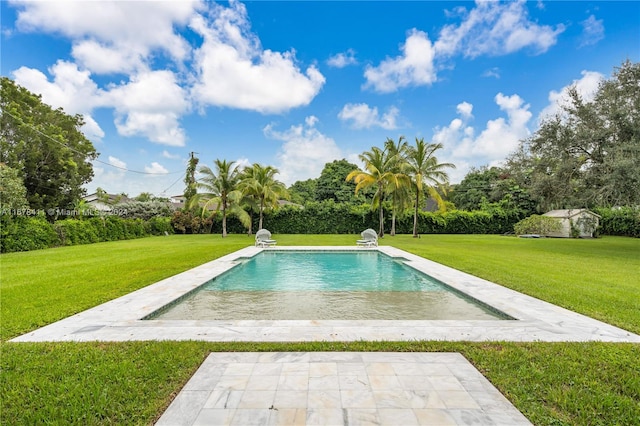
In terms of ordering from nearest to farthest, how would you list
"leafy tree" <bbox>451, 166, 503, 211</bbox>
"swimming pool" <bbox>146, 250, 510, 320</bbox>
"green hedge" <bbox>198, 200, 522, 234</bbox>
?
"swimming pool" <bbox>146, 250, 510, 320</bbox>, "green hedge" <bbox>198, 200, 522, 234</bbox>, "leafy tree" <bbox>451, 166, 503, 211</bbox>

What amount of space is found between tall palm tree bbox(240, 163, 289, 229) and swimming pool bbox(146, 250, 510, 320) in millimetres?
12228

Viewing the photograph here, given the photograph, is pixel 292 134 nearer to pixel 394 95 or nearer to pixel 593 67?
pixel 394 95

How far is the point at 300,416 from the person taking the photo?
2.38 metres

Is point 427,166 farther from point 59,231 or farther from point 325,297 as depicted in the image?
point 59,231

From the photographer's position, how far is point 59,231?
17.0 m

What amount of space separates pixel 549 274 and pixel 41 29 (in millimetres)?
21246

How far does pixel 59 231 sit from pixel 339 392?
20.1m

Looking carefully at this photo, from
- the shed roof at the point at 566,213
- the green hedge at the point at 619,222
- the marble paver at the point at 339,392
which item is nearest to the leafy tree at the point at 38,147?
the marble paver at the point at 339,392

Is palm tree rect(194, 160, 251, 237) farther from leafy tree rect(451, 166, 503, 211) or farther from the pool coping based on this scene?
leafy tree rect(451, 166, 503, 211)

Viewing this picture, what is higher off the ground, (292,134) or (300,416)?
(292,134)

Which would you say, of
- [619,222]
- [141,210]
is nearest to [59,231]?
[141,210]

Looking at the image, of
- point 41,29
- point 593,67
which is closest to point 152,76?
point 41,29

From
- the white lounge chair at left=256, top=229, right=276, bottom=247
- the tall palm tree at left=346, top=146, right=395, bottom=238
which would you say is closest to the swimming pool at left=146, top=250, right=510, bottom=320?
the white lounge chair at left=256, top=229, right=276, bottom=247

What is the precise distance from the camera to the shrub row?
14.3 m
